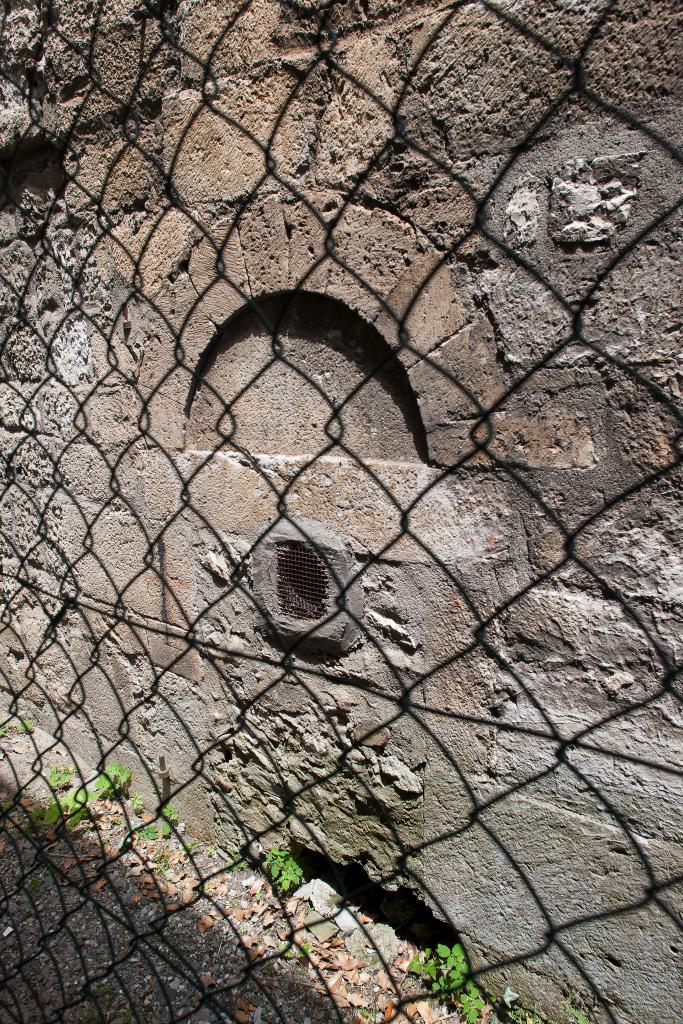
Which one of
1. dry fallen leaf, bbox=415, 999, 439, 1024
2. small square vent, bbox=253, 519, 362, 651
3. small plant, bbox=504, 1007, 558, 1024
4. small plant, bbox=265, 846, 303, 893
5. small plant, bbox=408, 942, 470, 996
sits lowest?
small plant, bbox=504, 1007, 558, 1024

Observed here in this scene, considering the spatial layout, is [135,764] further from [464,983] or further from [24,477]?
[464,983]

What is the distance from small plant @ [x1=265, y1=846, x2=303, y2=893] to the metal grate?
2.50 feet

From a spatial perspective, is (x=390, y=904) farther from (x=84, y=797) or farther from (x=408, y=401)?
(x=408, y=401)

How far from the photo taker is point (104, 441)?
1832 mm

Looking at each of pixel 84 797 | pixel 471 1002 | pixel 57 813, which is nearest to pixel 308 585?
pixel 471 1002

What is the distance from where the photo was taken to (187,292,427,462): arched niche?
131 cm

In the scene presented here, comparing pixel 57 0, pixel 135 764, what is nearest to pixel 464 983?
pixel 135 764

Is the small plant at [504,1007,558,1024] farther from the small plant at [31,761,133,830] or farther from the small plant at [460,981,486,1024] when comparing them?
the small plant at [31,761,133,830]

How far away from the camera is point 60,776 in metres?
2.39

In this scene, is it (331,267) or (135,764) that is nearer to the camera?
(331,267)

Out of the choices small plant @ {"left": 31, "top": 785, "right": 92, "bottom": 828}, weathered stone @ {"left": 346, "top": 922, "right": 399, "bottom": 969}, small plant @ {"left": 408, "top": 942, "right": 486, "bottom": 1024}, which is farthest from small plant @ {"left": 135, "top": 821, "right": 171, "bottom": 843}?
small plant @ {"left": 408, "top": 942, "right": 486, "bottom": 1024}

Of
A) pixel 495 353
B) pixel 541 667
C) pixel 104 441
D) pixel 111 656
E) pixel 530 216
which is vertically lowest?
pixel 541 667

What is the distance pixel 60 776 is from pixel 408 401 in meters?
1.94

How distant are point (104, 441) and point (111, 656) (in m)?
0.69
